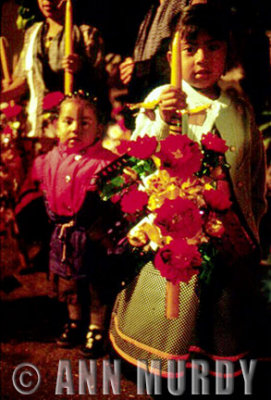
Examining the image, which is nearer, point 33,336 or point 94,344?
point 94,344

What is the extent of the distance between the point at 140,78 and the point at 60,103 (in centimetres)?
31

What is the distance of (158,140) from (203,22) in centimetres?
36

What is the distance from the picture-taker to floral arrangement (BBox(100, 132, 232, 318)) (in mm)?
1033

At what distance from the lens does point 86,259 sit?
1562 mm

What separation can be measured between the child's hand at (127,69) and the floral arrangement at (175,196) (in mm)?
361

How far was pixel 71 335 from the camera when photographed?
1656 millimetres

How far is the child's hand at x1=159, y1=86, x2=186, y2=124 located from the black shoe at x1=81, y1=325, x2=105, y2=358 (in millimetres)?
877

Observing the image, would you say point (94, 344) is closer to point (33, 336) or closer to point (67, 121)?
point (33, 336)

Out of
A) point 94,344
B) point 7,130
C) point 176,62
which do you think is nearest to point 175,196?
point 176,62

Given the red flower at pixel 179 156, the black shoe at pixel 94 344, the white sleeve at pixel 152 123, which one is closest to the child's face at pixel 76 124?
the white sleeve at pixel 152 123

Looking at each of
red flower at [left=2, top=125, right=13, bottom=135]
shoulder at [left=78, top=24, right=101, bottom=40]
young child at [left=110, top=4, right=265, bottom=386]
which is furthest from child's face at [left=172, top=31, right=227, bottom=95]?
red flower at [left=2, top=125, right=13, bottom=135]

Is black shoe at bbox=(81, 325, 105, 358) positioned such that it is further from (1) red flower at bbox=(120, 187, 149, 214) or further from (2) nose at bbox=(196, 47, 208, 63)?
(2) nose at bbox=(196, 47, 208, 63)

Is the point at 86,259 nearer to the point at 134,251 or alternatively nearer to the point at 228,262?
the point at 134,251

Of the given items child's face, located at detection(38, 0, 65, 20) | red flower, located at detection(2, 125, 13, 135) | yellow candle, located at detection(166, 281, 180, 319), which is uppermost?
child's face, located at detection(38, 0, 65, 20)
